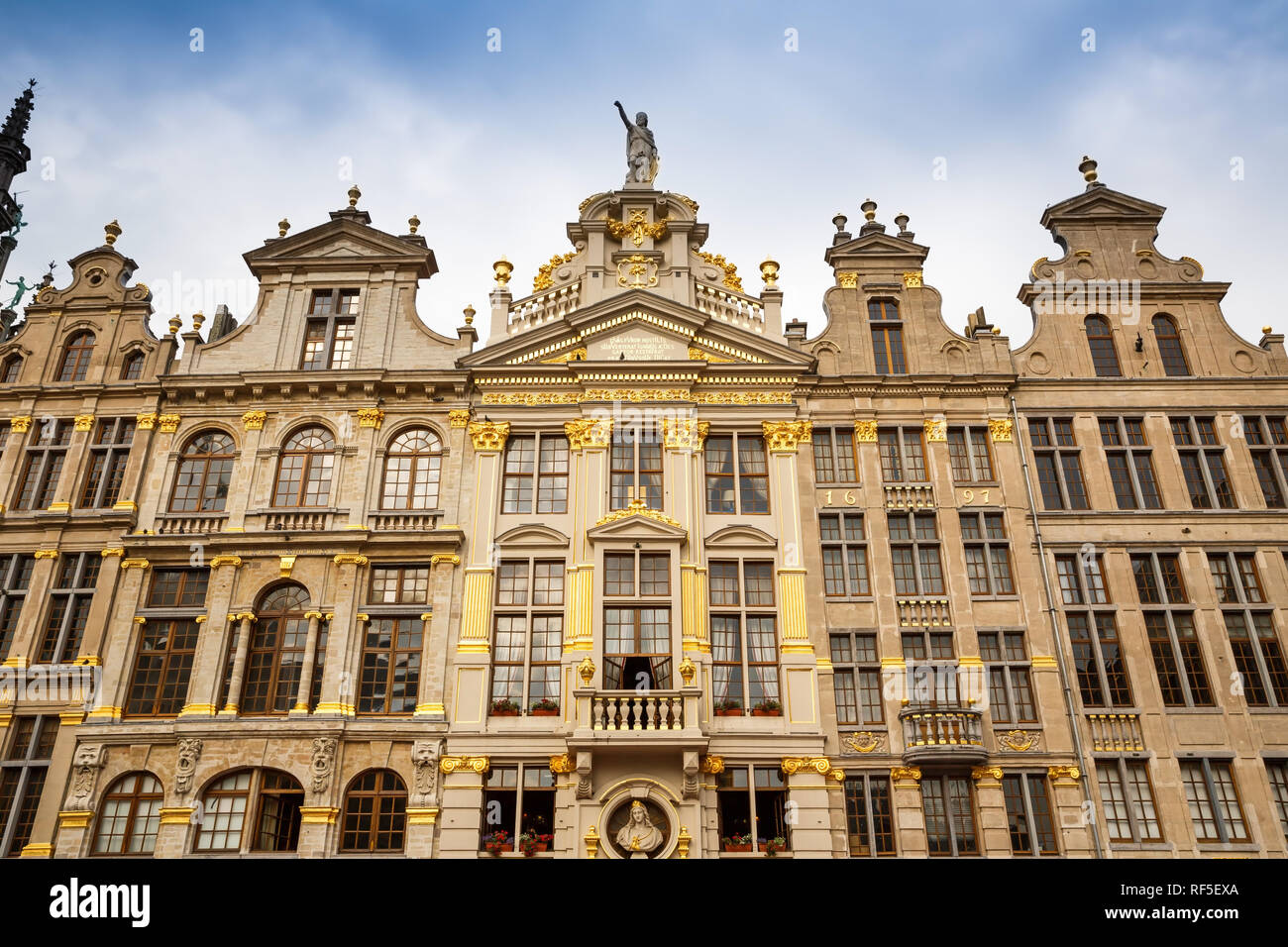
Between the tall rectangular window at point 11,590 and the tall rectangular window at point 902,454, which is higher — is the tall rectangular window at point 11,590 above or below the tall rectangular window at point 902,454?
below

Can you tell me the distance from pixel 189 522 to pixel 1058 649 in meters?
23.8

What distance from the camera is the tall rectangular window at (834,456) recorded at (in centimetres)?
2742

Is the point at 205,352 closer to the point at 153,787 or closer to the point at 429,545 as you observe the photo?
the point at 429,545

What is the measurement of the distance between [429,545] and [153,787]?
897 cm

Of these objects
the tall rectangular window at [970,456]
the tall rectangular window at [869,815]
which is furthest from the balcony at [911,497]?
the tall rectangular window at [869,815]

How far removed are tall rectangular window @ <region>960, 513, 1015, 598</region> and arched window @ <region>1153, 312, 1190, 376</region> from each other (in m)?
7.81

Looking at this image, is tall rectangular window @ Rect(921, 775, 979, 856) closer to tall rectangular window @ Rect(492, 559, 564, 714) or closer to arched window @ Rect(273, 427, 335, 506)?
tall rectangular window @ Rect(492, 559, 564, 714)

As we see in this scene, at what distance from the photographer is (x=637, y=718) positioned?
893 inches

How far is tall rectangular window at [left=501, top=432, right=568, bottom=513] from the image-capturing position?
27.0 metres

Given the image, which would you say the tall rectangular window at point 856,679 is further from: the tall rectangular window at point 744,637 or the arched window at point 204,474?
the arched window at point 204,474

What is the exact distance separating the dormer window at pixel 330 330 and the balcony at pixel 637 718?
13.1m

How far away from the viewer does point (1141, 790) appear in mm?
23703
